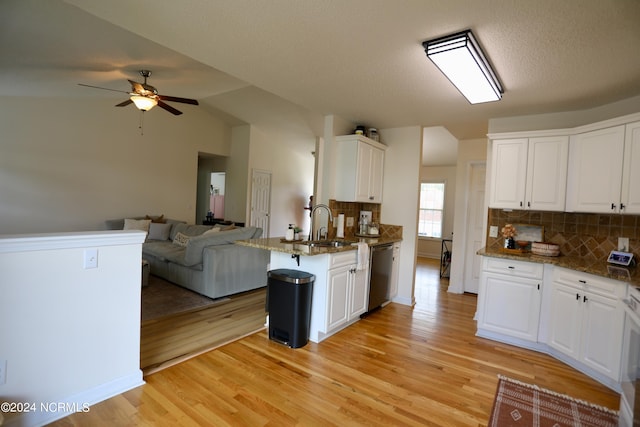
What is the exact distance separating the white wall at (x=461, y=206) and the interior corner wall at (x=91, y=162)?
5.94m

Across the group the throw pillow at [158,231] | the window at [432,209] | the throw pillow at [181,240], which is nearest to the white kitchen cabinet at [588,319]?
the throw pillow at [181,240]

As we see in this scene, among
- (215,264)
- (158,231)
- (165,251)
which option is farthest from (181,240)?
(215,264)

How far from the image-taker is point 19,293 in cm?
171

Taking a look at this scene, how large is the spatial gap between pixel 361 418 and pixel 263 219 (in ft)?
22.0

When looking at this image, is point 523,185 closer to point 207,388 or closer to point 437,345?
point 437,345

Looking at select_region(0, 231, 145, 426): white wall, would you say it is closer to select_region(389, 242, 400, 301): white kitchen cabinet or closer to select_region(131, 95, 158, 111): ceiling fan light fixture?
select_region(131, 95, 158, 111): ceiling fan light fixture

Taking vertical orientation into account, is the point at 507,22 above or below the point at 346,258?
above

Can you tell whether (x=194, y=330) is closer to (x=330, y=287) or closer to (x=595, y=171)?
(x=330, y=287)

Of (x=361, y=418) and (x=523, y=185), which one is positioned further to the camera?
(x=523, y=185)

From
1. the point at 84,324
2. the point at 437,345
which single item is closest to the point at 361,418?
the point at 437,345

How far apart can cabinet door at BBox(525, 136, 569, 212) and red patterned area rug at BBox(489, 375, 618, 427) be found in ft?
5.90

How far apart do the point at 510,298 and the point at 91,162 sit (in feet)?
23.6

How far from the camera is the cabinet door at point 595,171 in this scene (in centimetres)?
273

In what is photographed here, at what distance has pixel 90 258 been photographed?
194 cm
